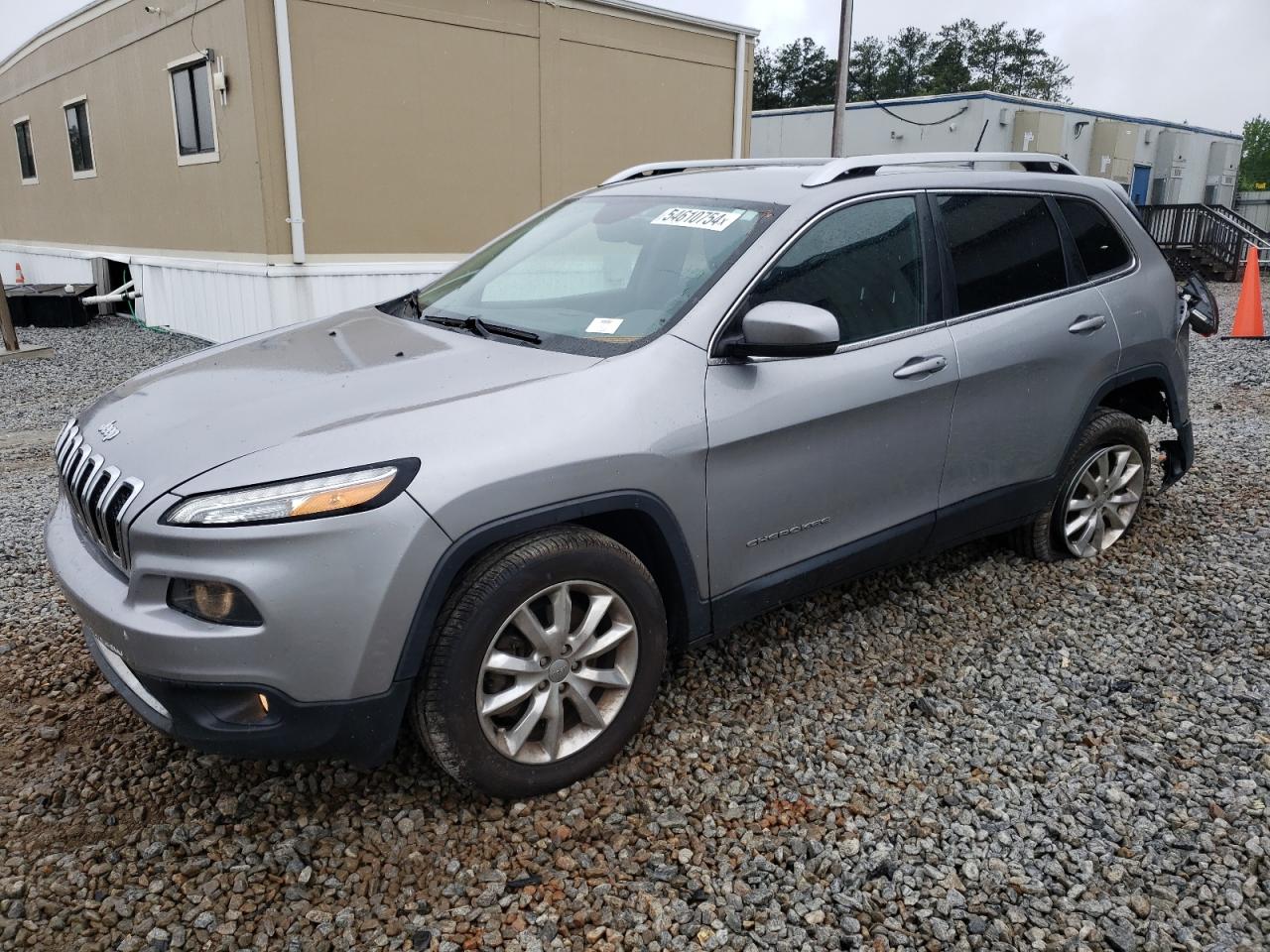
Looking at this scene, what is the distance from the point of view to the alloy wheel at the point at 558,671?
2.57m

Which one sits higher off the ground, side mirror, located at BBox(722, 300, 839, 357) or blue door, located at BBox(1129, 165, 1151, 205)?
blue door, located at BBox(1129, 165, 1151, 205)

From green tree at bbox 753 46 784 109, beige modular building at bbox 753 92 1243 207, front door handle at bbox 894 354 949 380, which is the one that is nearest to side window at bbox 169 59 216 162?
front door handle at bbox 894 354 949 380

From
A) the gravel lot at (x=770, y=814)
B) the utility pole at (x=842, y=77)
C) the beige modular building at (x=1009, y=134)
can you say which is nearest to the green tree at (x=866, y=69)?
the beige modular building at (x=1009, y=134)

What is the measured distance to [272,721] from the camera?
2.34 metres

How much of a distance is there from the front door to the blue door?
30.9 meters

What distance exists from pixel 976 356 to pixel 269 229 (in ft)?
29.3

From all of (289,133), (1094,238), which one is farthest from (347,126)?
(1094,238)

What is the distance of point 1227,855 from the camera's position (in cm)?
254

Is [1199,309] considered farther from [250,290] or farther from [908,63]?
[908,63]

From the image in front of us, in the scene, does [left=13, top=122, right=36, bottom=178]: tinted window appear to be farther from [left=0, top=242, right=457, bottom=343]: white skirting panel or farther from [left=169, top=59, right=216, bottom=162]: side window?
[left=169, top=59, right=216, bottom=162]: side window

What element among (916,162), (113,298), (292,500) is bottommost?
(113,298)

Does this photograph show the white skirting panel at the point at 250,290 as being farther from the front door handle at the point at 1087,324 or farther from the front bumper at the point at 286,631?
the front bumper at the point at 286,631

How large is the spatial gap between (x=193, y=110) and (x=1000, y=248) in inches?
431

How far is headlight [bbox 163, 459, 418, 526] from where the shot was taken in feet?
7.41
